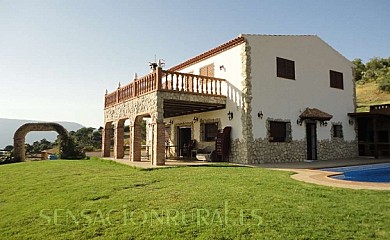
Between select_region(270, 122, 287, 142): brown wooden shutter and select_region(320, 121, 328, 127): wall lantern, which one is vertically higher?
select_region(320, 121, 328, 127): wall lantern

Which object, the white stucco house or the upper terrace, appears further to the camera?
the white stucco house

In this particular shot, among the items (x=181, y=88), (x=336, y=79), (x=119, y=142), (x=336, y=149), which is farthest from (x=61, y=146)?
(x=336, y=79)

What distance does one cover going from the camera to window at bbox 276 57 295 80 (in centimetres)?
1590

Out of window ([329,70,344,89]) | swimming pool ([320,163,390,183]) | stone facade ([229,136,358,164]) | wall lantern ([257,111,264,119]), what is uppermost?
window ([329,70,344,89])

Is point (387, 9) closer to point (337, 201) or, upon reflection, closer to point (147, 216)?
point (337, 201)

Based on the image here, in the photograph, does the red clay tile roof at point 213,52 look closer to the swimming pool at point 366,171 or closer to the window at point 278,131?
the window at point 278,131

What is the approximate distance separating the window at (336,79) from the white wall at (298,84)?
262 mm

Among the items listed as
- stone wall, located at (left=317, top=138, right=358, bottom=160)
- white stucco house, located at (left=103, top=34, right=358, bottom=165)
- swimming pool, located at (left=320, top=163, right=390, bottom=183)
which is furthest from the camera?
stone wall, located at (left=317, top=138, right=358, bottom=160)

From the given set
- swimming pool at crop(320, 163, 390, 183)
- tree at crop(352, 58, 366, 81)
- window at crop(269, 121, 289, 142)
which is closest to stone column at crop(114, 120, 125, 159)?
window at crop(269, 121, 289, 142)

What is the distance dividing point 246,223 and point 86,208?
3.34 m

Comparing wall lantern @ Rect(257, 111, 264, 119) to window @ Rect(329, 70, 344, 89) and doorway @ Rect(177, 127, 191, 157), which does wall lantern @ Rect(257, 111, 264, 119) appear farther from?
window @ Rect(329, 70, 344, 89)

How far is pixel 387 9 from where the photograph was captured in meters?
Result: 14.2

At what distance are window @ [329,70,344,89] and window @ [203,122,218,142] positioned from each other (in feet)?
26.2

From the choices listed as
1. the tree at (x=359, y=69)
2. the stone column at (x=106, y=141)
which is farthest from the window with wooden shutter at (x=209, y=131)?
the tree at (x=359, y=69)
